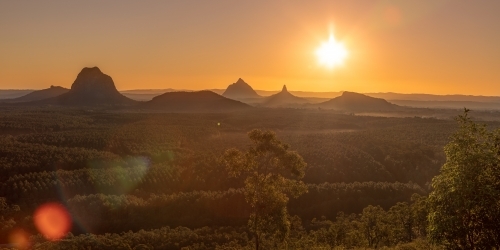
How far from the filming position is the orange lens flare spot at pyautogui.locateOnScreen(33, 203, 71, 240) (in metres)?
43.8

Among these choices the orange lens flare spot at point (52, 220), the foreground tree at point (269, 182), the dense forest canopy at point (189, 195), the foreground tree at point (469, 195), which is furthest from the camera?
the orange lens flare spot at point (52, 220)

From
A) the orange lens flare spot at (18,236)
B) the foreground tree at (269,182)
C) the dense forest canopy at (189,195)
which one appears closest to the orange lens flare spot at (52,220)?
the dense forest canopy at (189,195)

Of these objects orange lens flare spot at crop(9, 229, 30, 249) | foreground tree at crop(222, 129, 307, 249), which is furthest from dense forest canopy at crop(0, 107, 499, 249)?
foreground tree at crop(222, 129, 307, 249)

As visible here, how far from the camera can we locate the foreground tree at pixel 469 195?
14.2m

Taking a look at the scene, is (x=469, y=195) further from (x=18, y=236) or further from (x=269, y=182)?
(x=18, y=236)

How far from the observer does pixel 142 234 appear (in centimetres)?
4169

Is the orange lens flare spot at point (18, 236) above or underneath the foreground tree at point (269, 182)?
underneath

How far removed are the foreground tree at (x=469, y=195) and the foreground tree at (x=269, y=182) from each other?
28.2ft

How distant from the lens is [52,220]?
47.8m

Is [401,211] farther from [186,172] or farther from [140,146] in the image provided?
[140,146]

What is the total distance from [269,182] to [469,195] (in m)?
11.7

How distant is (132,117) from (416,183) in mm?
156267

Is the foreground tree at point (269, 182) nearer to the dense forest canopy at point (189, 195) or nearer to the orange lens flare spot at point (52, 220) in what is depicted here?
the dense forest canopy at point (189, 195)

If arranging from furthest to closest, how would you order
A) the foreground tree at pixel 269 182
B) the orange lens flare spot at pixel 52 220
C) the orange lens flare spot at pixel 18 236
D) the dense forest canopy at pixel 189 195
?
1. the orange lens flare spot at pixel 52 220
2. the orange lens flare spot at pixel 18 236
3. the dense forest canopy at pixel 189 195
4. the foreground tree at pixel 269 182
